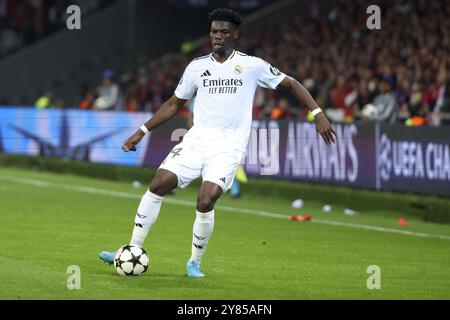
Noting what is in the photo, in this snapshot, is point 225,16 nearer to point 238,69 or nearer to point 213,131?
point 238,69

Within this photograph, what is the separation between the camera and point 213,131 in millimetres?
11500

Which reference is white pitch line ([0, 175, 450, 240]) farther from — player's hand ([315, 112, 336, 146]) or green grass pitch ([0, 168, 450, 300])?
player's hand ([315, 112, 336, 146])

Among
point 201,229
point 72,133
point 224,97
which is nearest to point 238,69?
point 224,97

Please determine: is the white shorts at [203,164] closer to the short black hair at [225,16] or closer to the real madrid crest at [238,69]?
the real madrid crest at [238,69]

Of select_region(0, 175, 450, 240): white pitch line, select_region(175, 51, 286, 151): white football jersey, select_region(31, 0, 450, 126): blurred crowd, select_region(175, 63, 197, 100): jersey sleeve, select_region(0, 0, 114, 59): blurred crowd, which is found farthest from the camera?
select_region(0, 0, 114, 59): blurred crowd

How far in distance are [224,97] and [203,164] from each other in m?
0.69

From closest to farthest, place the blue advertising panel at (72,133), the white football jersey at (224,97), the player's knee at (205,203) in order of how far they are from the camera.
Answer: the player's knee at (205,203), the white football jersey at (224,97), the blue advertising panel at (72,133)

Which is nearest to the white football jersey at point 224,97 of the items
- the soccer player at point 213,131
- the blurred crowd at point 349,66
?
the soccer player at point 213,131

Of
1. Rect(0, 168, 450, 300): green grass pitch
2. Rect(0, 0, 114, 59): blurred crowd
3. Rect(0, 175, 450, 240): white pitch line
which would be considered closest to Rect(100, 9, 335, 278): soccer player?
Rect(0, 168, 450, 300): green grass pitch

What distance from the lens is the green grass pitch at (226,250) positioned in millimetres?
10742

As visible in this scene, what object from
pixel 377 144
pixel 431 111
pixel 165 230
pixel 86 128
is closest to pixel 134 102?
pixel 86 128

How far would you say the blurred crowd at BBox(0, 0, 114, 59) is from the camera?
39.8 meters

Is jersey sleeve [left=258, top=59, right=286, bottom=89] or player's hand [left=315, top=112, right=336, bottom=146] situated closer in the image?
player's hand [left=315, top=112, right=336, bottom=146]

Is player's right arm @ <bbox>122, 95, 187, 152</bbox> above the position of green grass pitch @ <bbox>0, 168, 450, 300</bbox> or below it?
above
